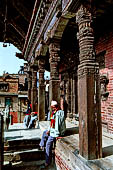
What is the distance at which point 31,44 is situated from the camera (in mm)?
8914

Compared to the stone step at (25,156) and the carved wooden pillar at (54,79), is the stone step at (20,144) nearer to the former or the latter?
the stone step at (25,156)

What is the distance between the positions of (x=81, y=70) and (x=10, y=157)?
11.4 feet

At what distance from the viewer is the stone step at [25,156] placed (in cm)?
457

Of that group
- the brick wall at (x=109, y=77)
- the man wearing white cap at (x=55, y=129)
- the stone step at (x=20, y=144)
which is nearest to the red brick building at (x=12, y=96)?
the stone step at (x=20, y=144)

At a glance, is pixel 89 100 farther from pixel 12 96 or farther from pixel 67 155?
pixel 12 96

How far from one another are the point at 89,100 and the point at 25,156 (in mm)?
3162

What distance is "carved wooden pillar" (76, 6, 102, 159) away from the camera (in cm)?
255

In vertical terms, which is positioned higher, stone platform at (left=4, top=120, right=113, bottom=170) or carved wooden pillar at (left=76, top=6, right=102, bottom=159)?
carved wooden pillar at (left=76, top=6, right=102, bottom=159)

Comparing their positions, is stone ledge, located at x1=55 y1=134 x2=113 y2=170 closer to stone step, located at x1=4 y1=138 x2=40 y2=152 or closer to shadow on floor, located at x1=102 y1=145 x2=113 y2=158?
shadow on floor, located at x1=102 y1=145 x2=113 y2=158

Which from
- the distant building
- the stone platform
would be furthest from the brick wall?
the distant building

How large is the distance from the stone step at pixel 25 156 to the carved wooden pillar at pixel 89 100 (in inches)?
98.3

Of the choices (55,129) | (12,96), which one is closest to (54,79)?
(55,129)

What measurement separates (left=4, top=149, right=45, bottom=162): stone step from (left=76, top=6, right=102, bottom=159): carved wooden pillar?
98.3 inches

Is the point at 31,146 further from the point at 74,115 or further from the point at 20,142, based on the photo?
the point at 74,115
